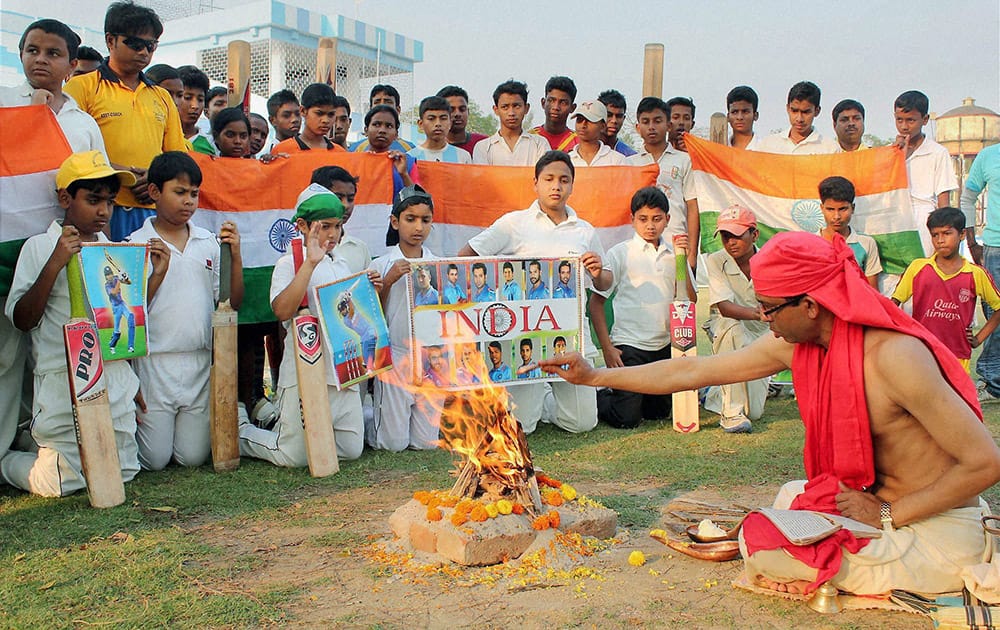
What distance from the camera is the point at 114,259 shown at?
18.5ft

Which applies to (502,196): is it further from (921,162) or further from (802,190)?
(921,162)

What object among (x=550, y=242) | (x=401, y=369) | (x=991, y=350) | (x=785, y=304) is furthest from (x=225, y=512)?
(x=991, y=350)

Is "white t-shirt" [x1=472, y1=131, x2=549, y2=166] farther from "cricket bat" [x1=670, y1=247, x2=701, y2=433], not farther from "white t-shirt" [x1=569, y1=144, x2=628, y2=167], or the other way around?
"cricket bat" [x1=670, y1=247, x2=701, y2=433]

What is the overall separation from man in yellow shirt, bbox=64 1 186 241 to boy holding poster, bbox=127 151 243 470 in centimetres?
31

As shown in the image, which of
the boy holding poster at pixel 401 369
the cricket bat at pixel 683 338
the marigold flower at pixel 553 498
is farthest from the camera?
the cricket bat at pixel 683 338

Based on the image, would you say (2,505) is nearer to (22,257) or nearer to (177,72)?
(22,257)

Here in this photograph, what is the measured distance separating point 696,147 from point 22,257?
243 inches

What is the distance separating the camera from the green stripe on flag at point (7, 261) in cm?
556

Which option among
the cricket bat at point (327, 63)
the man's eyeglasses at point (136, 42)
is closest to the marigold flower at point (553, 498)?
the man's eyeglasses at point (136, 42)

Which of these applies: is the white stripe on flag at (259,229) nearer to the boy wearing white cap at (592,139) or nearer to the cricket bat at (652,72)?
the boy wearing white cap at (592,139)

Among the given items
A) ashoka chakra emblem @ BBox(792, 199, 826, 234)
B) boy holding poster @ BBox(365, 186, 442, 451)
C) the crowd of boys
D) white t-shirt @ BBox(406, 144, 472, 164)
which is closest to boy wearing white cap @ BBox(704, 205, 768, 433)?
the crowd of boys

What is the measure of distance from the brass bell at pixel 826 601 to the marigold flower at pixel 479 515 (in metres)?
1.56

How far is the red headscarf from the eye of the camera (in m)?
3.63

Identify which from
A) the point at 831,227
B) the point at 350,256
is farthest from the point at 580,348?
the point at 831,227
